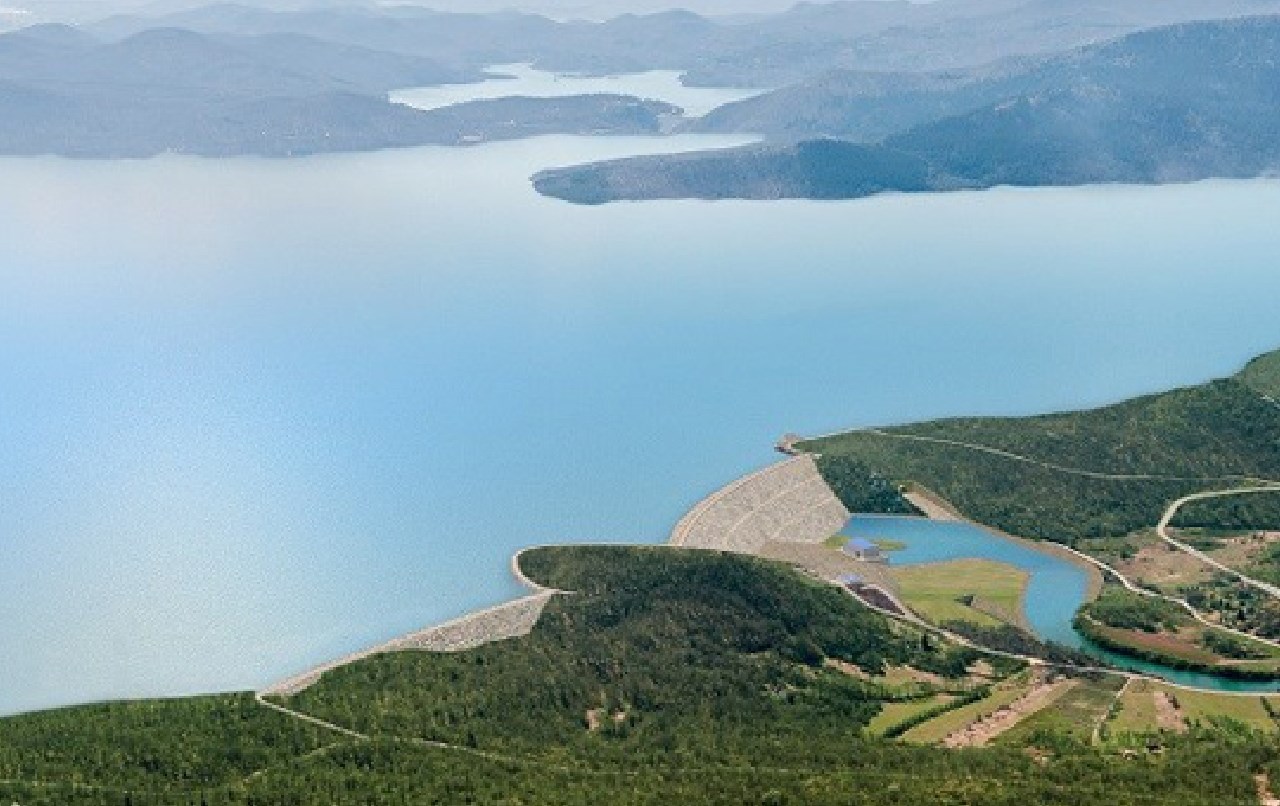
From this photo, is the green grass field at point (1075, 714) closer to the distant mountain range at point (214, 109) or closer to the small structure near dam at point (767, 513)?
the small structure near dam at point (767, 513)

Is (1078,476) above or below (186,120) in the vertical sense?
below

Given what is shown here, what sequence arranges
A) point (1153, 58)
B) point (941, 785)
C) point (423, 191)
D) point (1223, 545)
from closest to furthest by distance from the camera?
point (941, 785), point (1223, 545), point (423, 191), point (1153, 58)

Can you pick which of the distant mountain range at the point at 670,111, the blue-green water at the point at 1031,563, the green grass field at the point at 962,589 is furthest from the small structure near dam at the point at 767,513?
the distant mountain range at the point at 670,111

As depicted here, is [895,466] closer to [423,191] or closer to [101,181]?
[423,191]

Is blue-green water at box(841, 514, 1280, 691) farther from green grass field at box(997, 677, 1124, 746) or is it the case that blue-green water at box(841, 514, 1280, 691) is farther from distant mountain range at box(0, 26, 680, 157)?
distant mountain range at box(0, 26, 680, 157)

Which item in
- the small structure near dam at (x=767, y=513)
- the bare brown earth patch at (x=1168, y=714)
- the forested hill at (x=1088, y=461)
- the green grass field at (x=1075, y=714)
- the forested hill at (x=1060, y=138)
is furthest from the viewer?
the forested hill at (x=1060, y=138)

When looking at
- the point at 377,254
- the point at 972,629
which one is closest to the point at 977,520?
the point at 972,629
